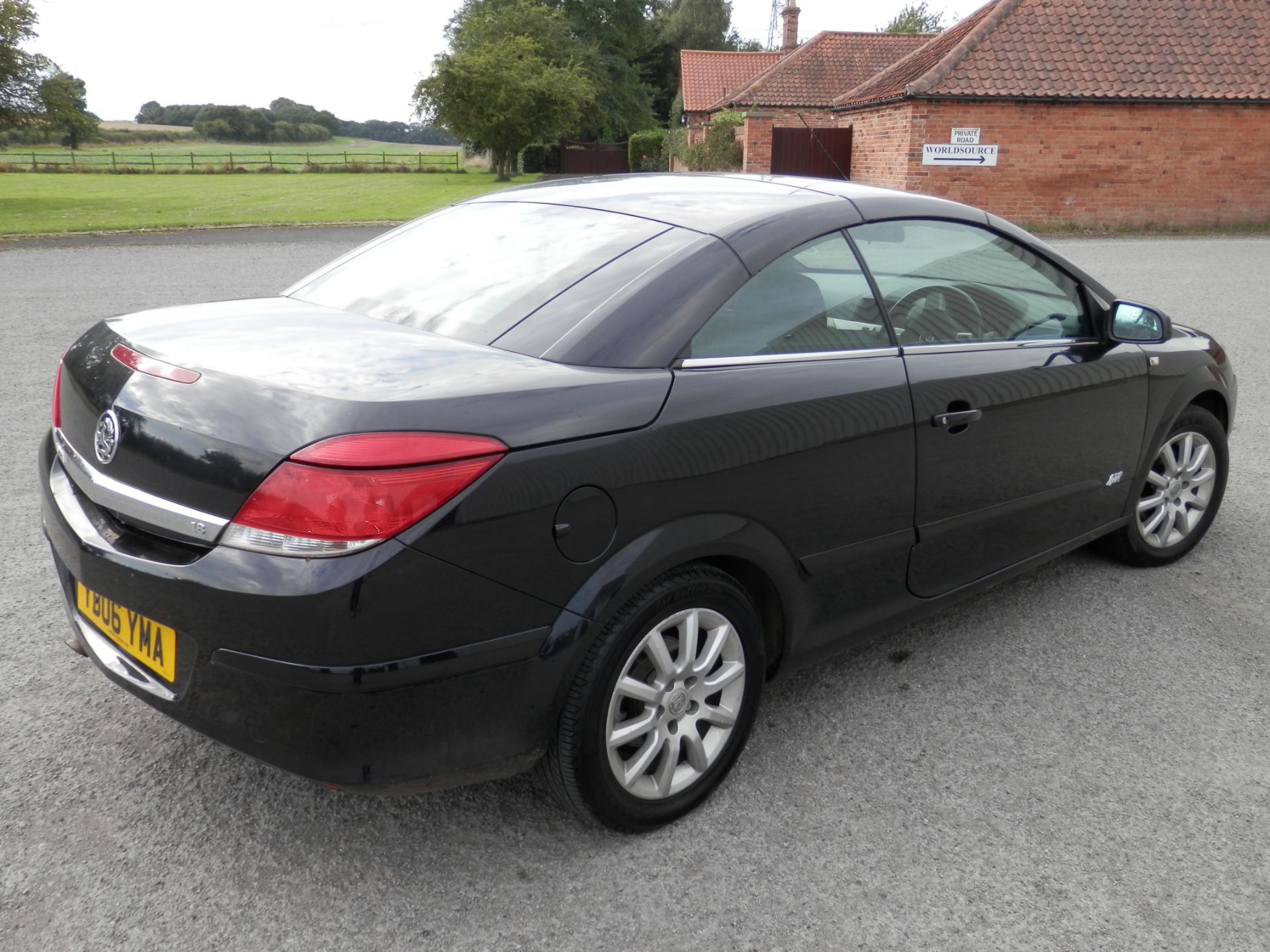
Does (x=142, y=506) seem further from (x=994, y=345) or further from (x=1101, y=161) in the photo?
Result: (x=1101, y=161)

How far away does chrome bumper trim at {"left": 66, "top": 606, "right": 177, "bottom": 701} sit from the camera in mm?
2295

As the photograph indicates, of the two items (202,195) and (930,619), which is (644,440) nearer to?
(930,619)

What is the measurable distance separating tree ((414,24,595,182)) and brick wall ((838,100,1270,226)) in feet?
87.8

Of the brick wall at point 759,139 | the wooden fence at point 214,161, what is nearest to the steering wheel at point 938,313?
the brick wall at point 759,139

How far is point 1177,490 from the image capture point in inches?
168

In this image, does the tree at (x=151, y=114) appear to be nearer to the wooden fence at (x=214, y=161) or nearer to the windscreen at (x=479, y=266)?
the wooden fence at (x=214, y=161)

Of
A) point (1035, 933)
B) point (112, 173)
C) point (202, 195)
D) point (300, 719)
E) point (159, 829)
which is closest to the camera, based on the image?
point (300, 719)

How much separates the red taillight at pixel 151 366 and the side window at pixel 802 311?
3.73 ft

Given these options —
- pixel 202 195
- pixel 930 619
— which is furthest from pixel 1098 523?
pixel 202 195

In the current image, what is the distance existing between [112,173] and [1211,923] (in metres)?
53.9

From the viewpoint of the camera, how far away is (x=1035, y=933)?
2273mm

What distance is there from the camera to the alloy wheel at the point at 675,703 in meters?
2.47

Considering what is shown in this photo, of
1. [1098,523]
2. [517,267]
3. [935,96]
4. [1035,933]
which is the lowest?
[1035,933]

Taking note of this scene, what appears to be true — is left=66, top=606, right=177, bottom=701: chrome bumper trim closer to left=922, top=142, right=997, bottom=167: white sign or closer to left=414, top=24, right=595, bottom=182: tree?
left=922, top=142, right=997, bottom=167: white sign
